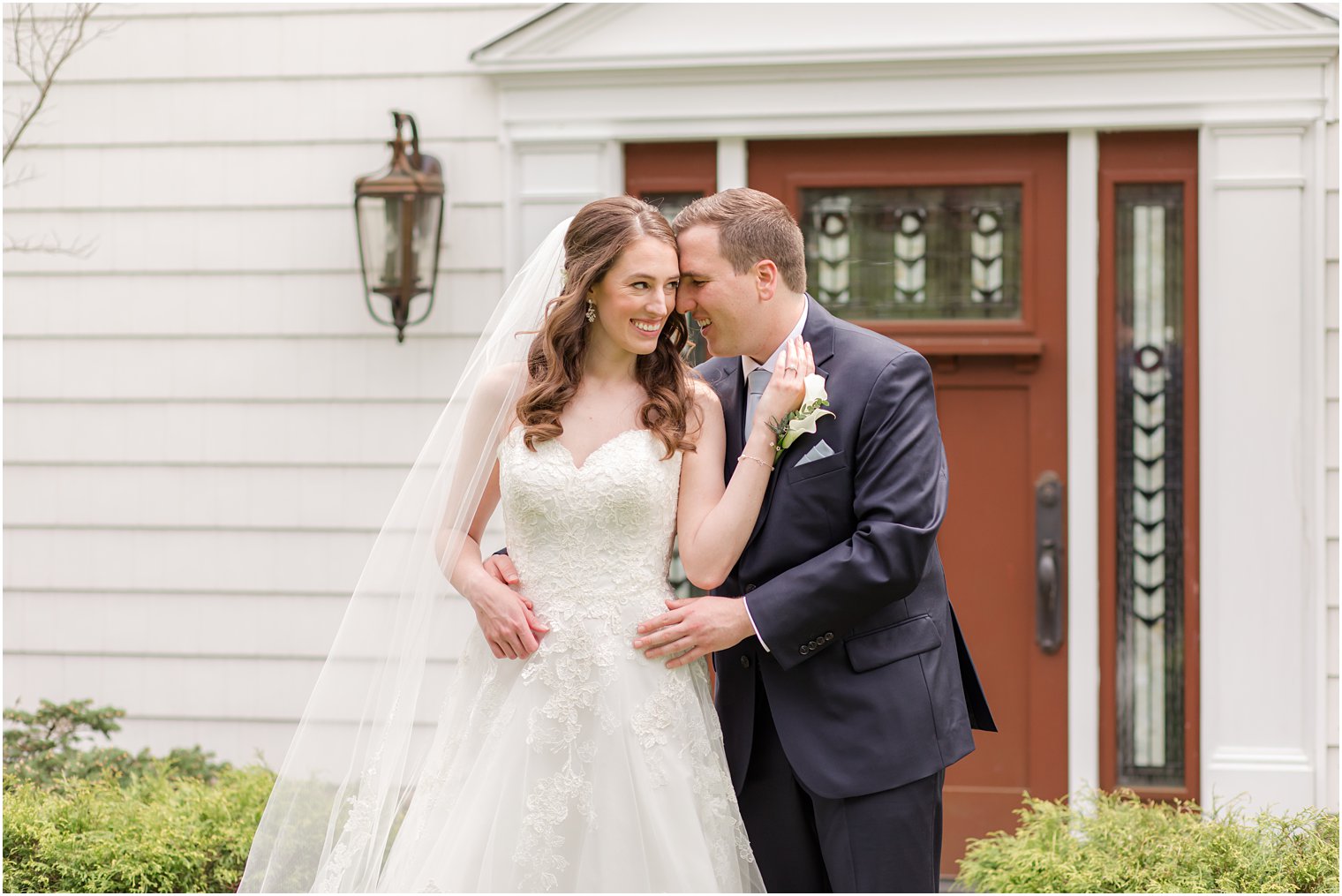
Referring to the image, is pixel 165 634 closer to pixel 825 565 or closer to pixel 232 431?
pixel 232 431

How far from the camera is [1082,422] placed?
488 cm

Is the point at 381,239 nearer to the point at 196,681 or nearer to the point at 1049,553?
the point at 196,681

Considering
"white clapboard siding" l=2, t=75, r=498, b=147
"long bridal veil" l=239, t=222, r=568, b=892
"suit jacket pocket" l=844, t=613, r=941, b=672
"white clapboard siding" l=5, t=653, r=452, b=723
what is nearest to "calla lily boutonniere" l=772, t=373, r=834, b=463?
"suit jacket pocket" l=844, t=613, r=941, b=672

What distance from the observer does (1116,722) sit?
4.95 meters

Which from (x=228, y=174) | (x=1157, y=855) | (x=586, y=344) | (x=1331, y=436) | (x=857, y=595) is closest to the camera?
(x=857, y=595)

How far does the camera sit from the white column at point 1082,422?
4.85 meters

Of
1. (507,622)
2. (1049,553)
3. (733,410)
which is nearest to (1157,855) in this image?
(1049,553)

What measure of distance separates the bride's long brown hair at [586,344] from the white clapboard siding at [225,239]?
204 cm

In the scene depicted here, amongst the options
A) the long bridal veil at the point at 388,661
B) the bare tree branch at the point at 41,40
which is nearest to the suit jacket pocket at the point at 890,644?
the long bridal veil at the point at 388,661

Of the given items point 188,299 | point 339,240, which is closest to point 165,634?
point 188,299

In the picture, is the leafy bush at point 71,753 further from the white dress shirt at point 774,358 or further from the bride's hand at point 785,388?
the bride's hand at point 785,388

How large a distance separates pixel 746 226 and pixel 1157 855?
2.23 meters

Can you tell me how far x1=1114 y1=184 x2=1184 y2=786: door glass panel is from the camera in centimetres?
488

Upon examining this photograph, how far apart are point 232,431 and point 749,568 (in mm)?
2913
